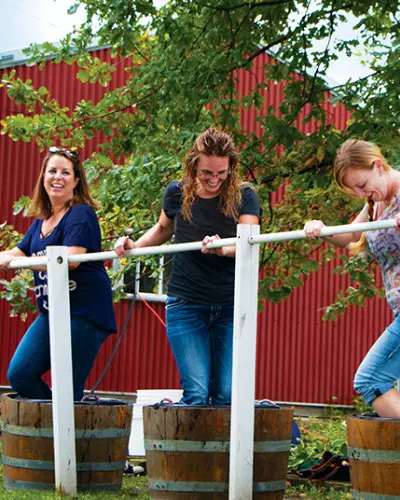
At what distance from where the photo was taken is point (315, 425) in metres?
12.9

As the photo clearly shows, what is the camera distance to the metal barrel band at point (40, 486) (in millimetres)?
4242

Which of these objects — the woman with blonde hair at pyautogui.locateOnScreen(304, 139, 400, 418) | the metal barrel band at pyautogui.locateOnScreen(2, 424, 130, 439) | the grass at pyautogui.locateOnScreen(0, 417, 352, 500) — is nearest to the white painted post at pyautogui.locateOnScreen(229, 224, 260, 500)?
the woman with blonde hair at pyautogui.locateOnScreen(304, 139, 400, 418)

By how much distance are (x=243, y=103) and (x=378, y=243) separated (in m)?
4.90

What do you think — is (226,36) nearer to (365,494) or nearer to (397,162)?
(397,162)

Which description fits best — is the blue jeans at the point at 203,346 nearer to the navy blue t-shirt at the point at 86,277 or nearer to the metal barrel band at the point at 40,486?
the navy blue t-shirt at the point at 86,277

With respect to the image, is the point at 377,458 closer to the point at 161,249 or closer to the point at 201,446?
the point at 201,446

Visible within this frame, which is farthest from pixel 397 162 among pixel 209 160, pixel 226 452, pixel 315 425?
pixel 315 425

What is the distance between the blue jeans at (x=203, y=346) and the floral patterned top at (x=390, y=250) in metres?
0.75

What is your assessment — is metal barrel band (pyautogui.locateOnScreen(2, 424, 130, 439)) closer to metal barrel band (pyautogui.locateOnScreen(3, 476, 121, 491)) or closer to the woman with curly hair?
metal barrel band (pyautogui.locateOnScreen(3, 476, 121, 491))

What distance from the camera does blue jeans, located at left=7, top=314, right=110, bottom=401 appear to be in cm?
440

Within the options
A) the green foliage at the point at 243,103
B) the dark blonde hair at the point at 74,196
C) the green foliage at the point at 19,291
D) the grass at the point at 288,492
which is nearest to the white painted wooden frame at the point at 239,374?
the grass at the point at 288,492

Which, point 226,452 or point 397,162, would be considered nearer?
point 226,452

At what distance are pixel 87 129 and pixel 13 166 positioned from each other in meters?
5.01

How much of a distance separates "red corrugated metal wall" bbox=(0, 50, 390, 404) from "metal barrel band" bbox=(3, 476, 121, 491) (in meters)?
9.27
